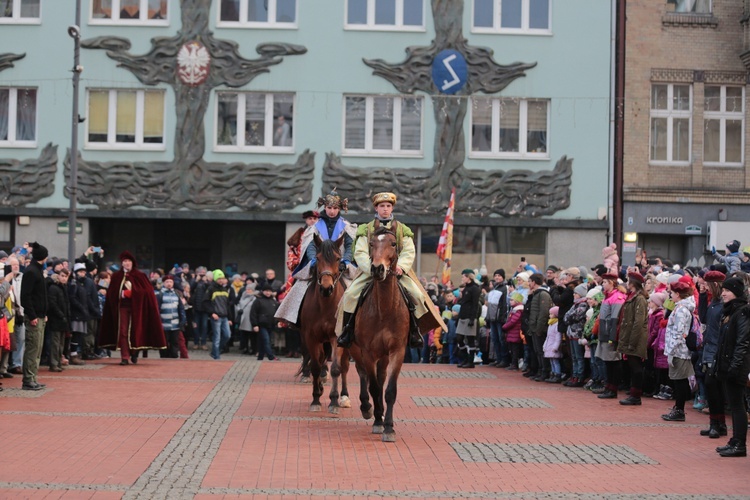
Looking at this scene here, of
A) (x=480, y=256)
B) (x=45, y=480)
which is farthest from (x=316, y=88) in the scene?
(x=45, y=480)

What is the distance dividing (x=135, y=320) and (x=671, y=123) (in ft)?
60.9

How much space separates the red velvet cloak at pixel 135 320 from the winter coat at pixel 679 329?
11166 mm

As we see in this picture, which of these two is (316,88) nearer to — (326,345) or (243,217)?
(243,217)

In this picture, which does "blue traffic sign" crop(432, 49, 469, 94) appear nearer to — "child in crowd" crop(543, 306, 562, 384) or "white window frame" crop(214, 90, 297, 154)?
"white window frame" crop(214, 90, 297, 154)

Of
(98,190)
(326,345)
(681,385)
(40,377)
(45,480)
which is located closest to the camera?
(45,480)

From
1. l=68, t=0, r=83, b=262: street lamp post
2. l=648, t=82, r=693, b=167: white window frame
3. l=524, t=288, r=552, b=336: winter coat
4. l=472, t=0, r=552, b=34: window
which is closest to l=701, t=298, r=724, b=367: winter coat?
l=524, t=288, r=552, b=336: winter coat

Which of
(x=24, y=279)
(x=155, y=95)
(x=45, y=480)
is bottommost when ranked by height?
(x=45, y=480)

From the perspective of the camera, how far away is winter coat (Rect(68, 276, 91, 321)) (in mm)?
22406

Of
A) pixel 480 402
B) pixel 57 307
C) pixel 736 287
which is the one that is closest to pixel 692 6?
pixel 480 402

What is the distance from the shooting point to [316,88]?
114 ft

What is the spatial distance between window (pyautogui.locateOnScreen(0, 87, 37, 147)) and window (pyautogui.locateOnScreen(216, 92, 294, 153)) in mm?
5372

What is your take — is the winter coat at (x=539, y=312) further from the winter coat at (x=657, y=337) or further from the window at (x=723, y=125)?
the window at (x=723, y=125)

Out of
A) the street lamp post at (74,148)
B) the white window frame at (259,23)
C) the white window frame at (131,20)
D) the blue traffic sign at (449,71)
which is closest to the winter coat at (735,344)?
the street lamp post at (74,148)

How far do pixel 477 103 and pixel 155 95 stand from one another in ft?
30.4
